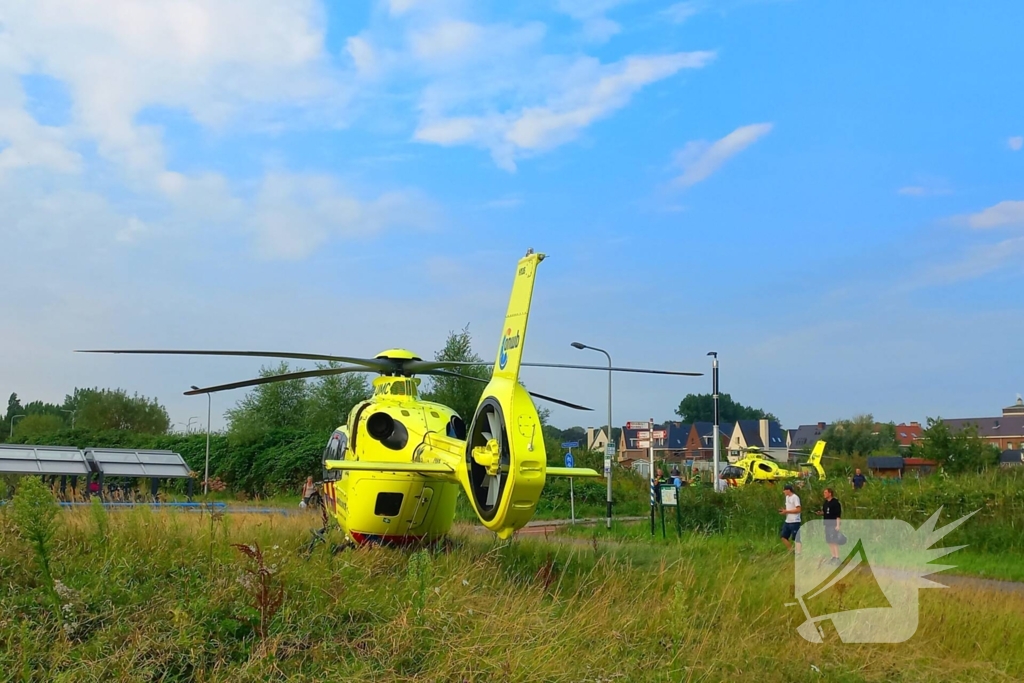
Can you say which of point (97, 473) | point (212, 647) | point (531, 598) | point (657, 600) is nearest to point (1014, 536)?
point (657, 600)

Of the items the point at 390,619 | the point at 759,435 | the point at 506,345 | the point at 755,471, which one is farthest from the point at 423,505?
the point at 759,435

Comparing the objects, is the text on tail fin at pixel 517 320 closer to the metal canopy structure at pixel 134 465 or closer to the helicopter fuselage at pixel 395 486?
the helicopter fuselage at pixel 395 486

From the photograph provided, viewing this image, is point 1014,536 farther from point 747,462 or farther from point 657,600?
point 747,462

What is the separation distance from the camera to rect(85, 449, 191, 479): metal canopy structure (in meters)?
19.6

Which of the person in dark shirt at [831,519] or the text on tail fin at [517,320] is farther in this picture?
the person in dark shirt at [831,519]

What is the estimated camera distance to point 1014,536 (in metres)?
18.1

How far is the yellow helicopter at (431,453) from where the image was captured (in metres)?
8.84

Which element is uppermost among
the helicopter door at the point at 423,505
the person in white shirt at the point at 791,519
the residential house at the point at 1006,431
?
the residential house at the point at 1006,431

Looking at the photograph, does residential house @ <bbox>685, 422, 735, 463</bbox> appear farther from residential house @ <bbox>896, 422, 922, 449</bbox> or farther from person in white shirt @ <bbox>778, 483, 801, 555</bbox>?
person in white shirt @ <bbox>778, 483, 801, 555</bbox>

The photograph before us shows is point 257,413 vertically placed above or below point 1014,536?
above

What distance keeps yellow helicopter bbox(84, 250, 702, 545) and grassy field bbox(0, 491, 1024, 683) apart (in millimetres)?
1031

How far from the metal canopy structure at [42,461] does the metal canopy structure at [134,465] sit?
346mm

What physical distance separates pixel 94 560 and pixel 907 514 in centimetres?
1833

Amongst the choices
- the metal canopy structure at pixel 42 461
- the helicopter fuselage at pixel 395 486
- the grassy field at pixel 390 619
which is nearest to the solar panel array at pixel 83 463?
the metal canopy structure at pixel 42 461
